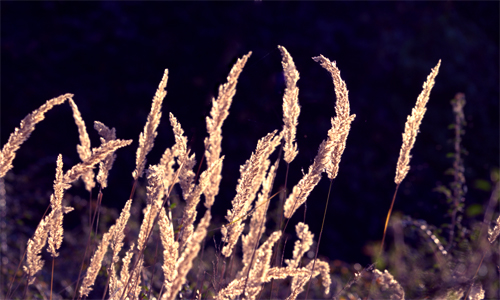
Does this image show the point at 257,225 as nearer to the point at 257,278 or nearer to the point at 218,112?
the point at 218,112

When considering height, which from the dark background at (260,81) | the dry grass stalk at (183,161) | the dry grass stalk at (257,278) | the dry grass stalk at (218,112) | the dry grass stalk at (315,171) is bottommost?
the dry grass stalk at (257,278)

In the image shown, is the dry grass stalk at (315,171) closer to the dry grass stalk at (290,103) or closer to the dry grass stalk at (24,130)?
the dry grass stalk at (290,103)

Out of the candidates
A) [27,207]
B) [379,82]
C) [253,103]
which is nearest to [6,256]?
[27,207]

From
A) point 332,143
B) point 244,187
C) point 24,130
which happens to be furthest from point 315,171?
point 24,130

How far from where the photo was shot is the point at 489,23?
5.86m

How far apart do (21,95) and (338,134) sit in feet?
15.4

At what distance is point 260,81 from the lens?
4.99 meters

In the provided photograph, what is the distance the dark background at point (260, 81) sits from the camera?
15.9 feet

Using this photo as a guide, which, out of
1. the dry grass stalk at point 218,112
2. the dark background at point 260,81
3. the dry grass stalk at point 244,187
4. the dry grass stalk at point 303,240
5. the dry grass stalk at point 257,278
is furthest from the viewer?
the dark background at point 260,81

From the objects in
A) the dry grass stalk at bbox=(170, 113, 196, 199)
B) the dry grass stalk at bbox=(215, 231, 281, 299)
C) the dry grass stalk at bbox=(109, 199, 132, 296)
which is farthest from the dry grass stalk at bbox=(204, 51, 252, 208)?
the dry grass stalk at bbox=(215, 231, 281, 299)

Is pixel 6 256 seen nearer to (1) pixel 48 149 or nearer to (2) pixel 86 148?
(1) pixel 48 149

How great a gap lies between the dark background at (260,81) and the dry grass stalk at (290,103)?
9.80 feet

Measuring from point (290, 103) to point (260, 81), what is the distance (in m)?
3.52

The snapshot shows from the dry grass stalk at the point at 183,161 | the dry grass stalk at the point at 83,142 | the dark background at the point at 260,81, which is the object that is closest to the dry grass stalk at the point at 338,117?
the dry grass stalk at the point at 183,161
